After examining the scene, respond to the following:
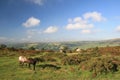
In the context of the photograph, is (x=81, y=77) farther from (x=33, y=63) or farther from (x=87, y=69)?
(x=33, y=63)

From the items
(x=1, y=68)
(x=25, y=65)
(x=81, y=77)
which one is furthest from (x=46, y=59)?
(x=81, y=77)

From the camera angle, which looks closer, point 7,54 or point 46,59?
point 46,59

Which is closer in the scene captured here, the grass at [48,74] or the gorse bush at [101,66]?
the grass at [48,74]

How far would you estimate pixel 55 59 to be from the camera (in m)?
32.1

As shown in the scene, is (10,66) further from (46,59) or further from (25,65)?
(46,59)

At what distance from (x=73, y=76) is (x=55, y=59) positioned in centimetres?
987

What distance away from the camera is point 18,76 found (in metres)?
22.3

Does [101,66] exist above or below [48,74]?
above

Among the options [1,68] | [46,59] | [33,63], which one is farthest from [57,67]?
[1,68]

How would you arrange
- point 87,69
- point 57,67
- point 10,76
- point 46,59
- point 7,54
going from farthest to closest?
1. point 7,54
2. point 46,59
3. point 57,67
4. point 87,69
5. point 10,76

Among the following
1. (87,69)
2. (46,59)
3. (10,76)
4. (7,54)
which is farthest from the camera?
(7,54)

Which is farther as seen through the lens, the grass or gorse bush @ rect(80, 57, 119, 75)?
gorse bush @ rect(80, 57, 119, 75)

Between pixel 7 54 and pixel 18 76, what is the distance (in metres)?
16.4

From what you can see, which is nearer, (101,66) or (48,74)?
(48,74)
